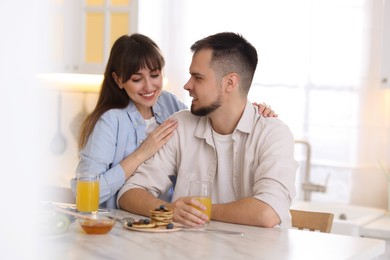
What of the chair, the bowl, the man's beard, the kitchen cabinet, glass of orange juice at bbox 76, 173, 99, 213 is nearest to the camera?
the bowl

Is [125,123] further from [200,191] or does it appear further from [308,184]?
[308,184]

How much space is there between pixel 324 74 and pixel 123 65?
190cm

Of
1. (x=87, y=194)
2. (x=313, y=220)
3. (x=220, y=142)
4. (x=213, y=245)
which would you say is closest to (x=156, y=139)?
(x=220, y=142)

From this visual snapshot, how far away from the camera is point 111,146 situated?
250 centimetres

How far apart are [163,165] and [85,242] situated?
0.77 meters

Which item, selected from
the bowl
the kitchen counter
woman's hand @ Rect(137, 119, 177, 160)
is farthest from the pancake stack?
the kitchen counter

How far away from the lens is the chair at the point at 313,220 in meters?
2.32

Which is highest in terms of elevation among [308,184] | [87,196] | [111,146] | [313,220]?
[111,146]

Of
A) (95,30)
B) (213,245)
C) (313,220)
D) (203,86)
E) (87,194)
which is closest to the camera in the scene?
(213,245)

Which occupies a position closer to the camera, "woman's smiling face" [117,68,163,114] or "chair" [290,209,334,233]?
"chair" [290,209,334,233]

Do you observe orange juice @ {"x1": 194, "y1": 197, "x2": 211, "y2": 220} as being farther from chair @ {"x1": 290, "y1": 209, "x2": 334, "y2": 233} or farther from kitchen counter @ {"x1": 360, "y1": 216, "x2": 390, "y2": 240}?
kitchen counter @ {"x1": 360, "y1": 216, "x2": 390, "y2": 240}

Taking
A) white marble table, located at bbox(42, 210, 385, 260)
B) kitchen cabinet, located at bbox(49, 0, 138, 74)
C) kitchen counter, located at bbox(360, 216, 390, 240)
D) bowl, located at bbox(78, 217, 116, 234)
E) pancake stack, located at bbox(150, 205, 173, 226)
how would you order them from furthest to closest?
kitchen cabinet, located at bbox(49, 0, 138, 74), kitchen counter, located at bbox(360, 216, 390, 240), pancake stack, located at bbox(150, 205, 173, 226), bowl, located at bbox(78, 217, 116, 234), white marble table, located at bbox(42, 210, 385, 260)

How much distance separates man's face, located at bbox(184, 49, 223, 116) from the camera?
2467mm

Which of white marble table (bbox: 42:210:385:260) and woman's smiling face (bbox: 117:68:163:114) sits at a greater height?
woman's smiling face (bbox: 117:68:163:114)
